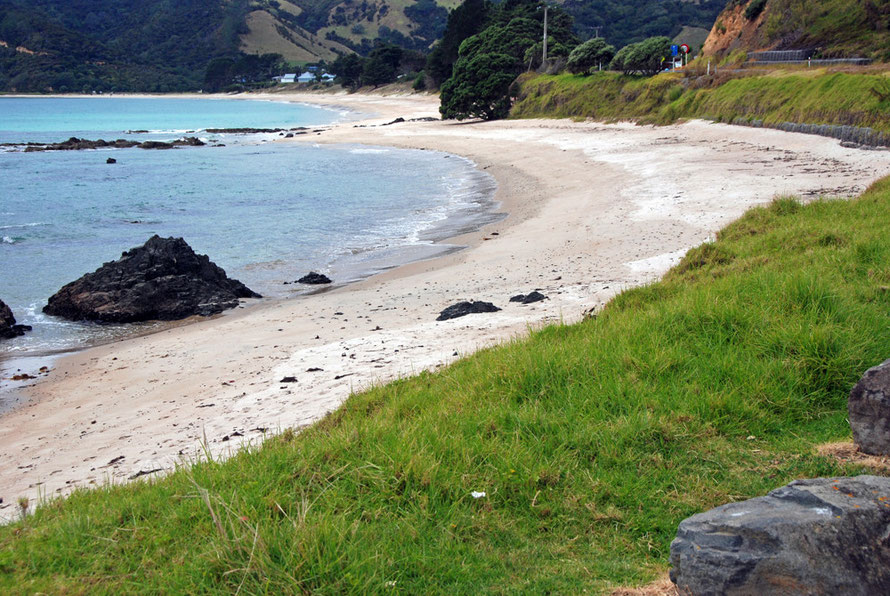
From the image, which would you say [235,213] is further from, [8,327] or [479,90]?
[479,90]

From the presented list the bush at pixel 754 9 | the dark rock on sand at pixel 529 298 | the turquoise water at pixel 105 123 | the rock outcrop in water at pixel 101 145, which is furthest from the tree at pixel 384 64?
the dark rock on sand at pixel 529 298

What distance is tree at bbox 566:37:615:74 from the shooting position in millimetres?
47719

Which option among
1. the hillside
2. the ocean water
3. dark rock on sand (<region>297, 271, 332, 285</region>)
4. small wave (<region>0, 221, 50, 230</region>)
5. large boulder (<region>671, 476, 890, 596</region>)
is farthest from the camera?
the hillside

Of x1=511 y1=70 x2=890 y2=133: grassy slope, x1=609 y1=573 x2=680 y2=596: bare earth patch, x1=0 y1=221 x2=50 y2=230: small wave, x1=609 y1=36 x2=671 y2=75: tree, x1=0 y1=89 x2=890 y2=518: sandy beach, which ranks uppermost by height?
x1=609 y1=36 x2=671 y2=75: tree

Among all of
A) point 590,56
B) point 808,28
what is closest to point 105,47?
point 590,56

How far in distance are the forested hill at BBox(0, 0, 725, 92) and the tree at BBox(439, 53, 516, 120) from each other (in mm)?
72089

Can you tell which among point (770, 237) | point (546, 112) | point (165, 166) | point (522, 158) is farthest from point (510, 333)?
point (546, 112)

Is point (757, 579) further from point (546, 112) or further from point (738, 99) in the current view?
point (546, 112)

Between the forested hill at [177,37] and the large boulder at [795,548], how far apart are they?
124316 mm

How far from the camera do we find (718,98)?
3030 centimetres

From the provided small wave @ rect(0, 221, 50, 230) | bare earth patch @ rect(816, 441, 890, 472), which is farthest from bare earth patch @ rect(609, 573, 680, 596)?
small wave @ rect(0, 221, 50, 230)

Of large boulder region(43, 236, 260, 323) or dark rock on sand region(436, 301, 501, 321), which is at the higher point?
dark rock on sand region(436, 301, 501, 321)

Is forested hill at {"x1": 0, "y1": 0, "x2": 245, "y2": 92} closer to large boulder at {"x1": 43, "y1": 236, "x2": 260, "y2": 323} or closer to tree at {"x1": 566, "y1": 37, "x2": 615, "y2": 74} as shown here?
tree at {"x1": 566, "y1": 37, "x2": 615, "y2": 74}

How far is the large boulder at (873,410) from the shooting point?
12.0 ft
